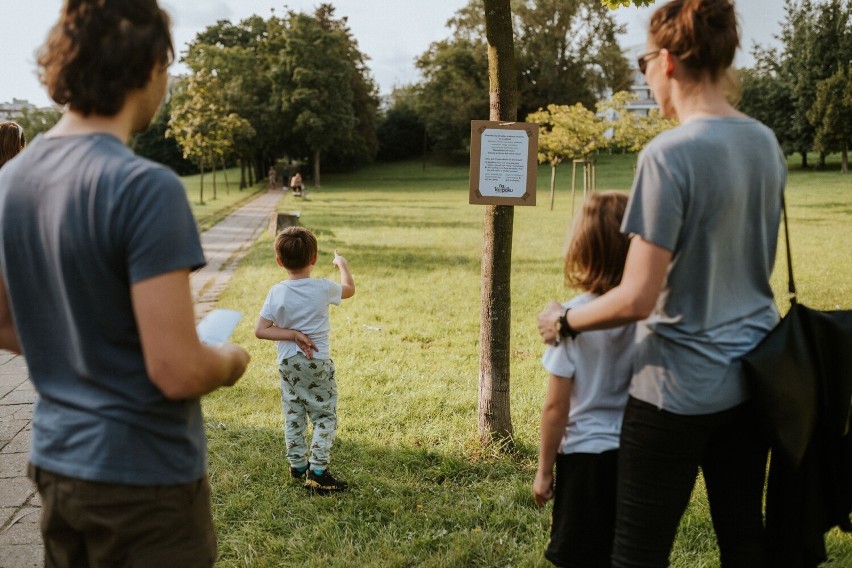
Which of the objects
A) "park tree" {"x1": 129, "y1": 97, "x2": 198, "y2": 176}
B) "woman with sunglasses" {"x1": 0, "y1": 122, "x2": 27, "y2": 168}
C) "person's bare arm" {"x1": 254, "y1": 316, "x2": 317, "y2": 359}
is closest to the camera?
"person's bare arm" {"x1": 254, "y1": 316, "x2": 317, "y2": 359}

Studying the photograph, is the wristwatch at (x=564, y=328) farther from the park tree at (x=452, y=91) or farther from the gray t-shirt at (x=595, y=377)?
the park tree at (x=452, y=91)

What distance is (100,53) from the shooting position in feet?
4.97

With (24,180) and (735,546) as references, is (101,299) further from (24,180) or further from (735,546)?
(735,546)

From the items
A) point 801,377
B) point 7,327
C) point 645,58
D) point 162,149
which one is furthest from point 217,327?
point 162,149

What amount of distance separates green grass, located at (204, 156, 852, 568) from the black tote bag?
1.40 metres

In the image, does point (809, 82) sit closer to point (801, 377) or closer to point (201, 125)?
point (201, 125)

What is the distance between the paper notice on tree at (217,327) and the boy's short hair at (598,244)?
101 cm

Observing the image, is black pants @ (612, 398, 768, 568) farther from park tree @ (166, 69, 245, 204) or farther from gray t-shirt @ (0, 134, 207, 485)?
park tree @ (166, 69, 245, 204)

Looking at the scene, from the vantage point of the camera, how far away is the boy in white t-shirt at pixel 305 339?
12.9 feet

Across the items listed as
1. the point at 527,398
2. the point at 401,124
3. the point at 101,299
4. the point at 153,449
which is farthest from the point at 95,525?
the point at 401,124

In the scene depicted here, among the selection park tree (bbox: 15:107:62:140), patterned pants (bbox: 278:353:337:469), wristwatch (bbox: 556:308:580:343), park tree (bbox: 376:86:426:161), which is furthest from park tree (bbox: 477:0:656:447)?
park tree (bbox: 15:107:62:140)

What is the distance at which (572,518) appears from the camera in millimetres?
2307

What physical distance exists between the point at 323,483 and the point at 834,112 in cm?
4770

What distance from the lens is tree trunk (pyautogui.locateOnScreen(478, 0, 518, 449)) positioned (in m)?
4.10
